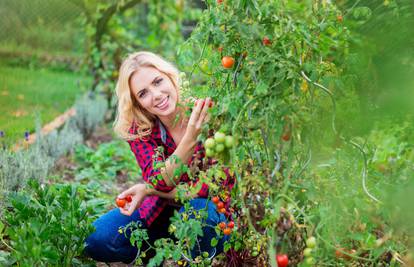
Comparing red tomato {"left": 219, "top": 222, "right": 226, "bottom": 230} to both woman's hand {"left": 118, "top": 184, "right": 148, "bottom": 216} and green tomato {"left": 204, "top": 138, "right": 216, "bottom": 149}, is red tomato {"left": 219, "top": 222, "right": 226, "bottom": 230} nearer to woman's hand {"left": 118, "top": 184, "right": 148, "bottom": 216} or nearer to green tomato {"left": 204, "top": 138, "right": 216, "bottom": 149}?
woman's hand {"left": 118, "top": 184, "right": 148, "bottom": 216}

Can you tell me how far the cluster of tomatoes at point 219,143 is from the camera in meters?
1.67

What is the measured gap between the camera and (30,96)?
19.6 ft

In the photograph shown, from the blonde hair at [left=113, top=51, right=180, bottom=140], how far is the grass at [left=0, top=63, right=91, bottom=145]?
1.40 metres

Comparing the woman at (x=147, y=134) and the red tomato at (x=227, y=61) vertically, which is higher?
the red tomato at (x=227, y=61)

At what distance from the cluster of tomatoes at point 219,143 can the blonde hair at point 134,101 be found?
0.91 meters

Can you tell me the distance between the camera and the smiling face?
98.9 inches

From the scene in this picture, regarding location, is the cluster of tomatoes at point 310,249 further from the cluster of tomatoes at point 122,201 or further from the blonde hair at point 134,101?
the blonde hair at point 134,101

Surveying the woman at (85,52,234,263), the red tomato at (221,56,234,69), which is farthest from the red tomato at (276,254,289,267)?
the woman at (85,52,234,263)

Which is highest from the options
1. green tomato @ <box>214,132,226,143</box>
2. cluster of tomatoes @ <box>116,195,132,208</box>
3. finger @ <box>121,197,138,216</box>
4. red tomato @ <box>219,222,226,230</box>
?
green tomato @ <box>214,132,226,143</box>

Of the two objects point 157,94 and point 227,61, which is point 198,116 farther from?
point 157,94

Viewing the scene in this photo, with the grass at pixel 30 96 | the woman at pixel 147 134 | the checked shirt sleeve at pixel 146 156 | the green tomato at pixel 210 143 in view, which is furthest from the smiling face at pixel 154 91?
the grass at pixel 30 96

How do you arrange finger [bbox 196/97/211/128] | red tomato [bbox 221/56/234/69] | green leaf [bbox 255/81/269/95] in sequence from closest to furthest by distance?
1. green leaf [bbox 255/81/269/95]
2. red tomato [bbox 221/56/234/69]
3. finger [bbox 196/97/211/128]

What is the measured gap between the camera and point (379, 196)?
201cm

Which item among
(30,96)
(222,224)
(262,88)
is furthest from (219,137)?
(30,96)
